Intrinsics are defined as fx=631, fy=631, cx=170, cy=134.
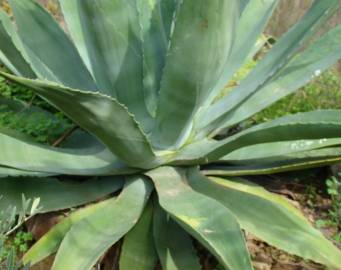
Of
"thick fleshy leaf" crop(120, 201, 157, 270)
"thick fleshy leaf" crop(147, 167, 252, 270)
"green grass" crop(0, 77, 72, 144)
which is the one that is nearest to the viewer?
"thick fleshy leaf" crop(147, 167, 252, 270)

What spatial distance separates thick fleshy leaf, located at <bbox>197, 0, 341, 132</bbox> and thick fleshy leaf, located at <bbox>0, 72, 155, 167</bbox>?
26 cm

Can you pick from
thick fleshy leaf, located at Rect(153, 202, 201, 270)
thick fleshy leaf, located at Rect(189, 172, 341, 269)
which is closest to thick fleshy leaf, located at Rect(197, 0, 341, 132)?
thick fleshy leaf, located at Rect(189, 172, 341, 269)

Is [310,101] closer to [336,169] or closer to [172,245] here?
[336,169]

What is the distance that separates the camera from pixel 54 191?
1876 mm

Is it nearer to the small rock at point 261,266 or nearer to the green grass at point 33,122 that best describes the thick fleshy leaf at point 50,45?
the green grass at point 33,122

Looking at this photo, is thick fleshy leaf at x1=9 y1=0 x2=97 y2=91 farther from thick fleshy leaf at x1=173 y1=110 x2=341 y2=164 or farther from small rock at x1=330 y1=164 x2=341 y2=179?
small rock at x1=330 y1=164 x2=341 y2=179

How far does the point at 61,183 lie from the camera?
1.90m

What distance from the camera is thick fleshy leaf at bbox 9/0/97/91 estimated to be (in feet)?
6.74

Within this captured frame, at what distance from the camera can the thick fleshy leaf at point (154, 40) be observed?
73.9 inches

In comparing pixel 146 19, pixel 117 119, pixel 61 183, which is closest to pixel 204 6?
pixel 117 119

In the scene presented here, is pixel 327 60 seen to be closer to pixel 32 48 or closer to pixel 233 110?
pixel 233 110

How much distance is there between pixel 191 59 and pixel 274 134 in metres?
0.29

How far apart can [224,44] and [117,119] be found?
338 mm

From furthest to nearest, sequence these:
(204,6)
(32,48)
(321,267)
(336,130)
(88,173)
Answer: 1. (32,48)
2. (88,173)
3. (321,267)
4. (336,130)
5. (204,6)
